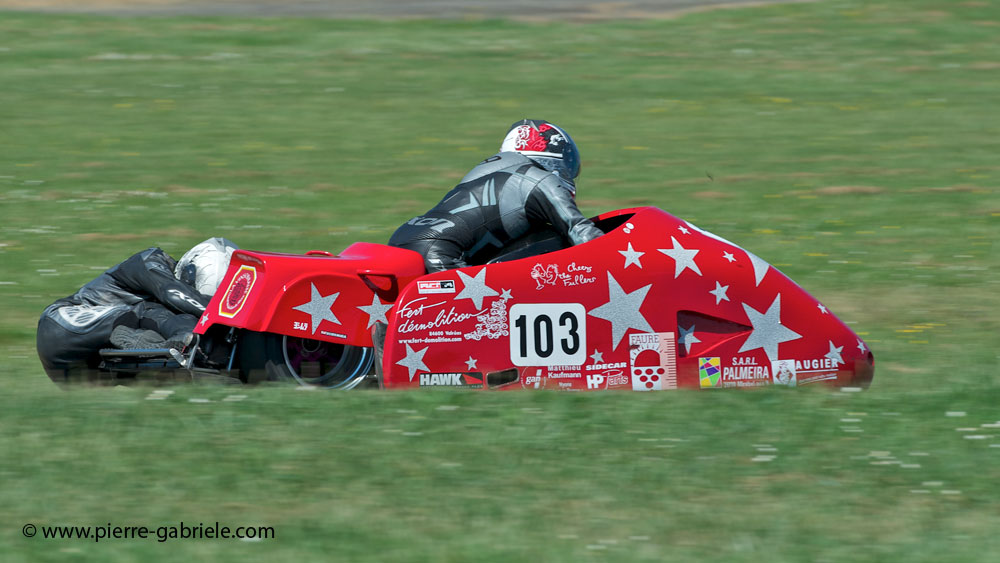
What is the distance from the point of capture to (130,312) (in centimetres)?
725

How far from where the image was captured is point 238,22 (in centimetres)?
2555

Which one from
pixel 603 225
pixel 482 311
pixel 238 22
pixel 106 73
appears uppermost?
pixel 238 22

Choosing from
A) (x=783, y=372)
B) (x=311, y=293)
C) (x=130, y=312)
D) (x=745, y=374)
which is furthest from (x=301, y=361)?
(x=783, y=372)

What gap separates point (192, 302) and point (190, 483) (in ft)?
6.91

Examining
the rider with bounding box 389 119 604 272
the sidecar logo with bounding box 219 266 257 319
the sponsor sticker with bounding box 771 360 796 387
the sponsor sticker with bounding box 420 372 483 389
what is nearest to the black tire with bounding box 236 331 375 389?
the sidecar logo with bounding box 219 266 257 319

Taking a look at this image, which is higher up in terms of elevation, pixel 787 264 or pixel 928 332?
pixel 787 264

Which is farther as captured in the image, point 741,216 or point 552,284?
point 741,216

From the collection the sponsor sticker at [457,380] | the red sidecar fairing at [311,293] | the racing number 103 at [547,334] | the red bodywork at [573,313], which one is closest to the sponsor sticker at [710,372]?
the red bodywork at [573,313]

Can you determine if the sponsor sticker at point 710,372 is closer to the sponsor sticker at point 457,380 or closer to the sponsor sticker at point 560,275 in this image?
the sponsor sticker at point 560,275

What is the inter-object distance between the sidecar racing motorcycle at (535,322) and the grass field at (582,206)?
43 cm

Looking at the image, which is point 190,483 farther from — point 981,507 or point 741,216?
point 741,216

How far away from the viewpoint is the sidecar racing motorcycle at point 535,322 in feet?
22.7

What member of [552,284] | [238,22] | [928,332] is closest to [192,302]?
[552,284]

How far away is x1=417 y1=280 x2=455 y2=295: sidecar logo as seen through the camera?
22.7 ft
